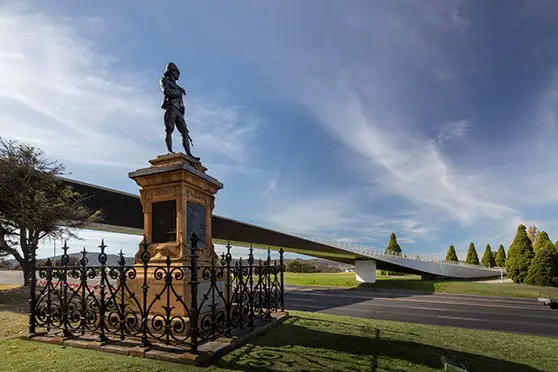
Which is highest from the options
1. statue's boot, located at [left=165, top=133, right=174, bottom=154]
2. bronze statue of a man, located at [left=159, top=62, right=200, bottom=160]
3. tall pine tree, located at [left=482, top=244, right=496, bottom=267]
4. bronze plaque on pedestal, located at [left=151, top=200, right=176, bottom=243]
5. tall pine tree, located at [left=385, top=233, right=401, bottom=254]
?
bronze statue of a man, located at [left=159, top=62, right=200, bottom=160]

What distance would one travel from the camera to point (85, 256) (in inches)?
228

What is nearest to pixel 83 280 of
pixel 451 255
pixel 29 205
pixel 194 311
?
pixel 194 311

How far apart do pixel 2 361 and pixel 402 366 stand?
5673 mm

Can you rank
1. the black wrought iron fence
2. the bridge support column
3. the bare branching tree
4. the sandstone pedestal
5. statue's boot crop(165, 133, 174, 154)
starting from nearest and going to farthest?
the black wrought iron fence, the sandstone pedestal, statue's boot crop(165, 133, 174, 154), the bare branching tree, the bridge support column

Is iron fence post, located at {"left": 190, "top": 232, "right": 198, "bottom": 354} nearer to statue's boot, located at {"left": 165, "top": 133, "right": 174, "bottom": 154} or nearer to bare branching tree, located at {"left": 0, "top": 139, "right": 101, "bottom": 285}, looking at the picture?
statue's boot, located at {"left": 165, "top": 133, "right": 174, "bottom": 154}

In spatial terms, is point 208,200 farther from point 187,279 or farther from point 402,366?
point 402,366

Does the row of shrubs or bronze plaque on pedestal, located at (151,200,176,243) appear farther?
the row of shrubs

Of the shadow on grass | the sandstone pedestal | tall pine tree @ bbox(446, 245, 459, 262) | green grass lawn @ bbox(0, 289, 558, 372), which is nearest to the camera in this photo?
green grass lawn @ bbox(0, 289, 558, 372)

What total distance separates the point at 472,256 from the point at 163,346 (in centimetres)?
7395

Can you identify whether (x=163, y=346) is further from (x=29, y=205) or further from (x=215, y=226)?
(x=215, y=226)

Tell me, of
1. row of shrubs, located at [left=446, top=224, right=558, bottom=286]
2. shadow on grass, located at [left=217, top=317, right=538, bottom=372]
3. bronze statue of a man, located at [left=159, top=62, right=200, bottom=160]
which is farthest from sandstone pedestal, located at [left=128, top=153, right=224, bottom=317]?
row of shrubs, located at [left=446, top=224, right=558, bottom=286]

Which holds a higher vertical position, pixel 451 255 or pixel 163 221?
pixel 163 221

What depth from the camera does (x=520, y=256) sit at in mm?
40594

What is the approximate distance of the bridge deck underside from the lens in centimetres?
2222
